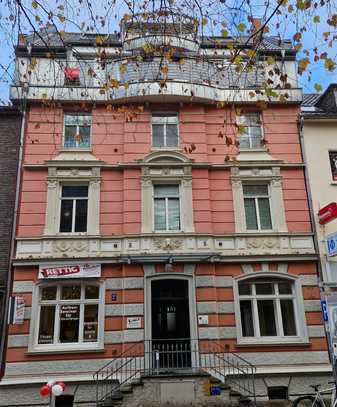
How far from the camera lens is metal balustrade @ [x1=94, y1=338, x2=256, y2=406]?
11.5 meters

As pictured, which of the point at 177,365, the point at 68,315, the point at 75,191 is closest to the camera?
the point at 177,365

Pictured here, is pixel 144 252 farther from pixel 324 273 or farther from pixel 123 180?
pixel 324 273

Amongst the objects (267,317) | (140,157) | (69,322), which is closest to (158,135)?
(140,157)

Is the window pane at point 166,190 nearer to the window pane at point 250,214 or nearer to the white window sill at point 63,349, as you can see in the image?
the window pane at point 250,214

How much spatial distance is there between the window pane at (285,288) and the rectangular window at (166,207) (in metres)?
3.93

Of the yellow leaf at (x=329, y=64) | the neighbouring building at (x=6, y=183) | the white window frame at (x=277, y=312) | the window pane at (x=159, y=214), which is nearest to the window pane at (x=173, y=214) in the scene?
the window pane at (x=159, y=214)

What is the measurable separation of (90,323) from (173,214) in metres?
4.50

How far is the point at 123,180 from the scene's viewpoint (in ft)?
45.5

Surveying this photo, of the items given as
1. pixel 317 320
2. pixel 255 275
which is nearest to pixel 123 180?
pixel 255 275

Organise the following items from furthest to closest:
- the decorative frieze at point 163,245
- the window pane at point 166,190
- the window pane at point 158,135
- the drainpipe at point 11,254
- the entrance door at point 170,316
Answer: the window pane at point 158,135, the window pane at point 166,190, the decorative frieze at point 163,245, the entrance door at point 170,316, the drainpipe at point 11,254

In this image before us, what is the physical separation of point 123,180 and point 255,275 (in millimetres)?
5534

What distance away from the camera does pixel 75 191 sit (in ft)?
45.6

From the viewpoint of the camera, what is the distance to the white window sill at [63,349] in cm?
1173

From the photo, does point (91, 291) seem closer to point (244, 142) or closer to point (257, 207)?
point (257, 207)
